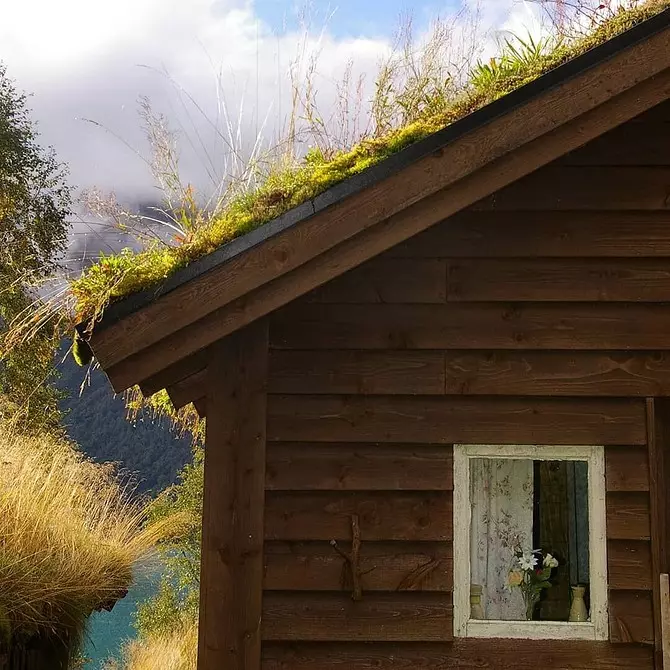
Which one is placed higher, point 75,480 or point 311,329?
point 311,329

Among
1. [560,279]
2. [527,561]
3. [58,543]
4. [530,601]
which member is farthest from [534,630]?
[58,543]

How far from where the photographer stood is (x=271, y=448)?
389 cm

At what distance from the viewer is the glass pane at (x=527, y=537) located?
407 cm

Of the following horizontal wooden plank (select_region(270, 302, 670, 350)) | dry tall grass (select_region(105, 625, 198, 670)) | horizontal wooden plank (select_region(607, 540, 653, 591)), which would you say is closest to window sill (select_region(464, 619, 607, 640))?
horizontal wooden plank (select_region(607, 540, 653, 591))

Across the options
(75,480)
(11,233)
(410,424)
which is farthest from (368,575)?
(11,233)

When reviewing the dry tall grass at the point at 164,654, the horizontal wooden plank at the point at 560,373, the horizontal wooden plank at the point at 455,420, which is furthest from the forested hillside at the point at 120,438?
the horizontal wooden plank at the point at 560,373

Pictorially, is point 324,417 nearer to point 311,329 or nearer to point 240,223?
point 311,329

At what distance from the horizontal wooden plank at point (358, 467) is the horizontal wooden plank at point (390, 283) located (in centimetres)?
76

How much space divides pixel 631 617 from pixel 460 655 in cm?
86

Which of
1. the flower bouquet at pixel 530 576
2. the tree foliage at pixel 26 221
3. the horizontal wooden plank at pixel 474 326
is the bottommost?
the flower bouquet at pixel 530 576

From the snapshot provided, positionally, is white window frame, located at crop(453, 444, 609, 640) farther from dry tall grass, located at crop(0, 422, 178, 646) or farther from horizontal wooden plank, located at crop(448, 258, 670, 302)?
dry tall grass, located at crop(0, 422, 178, 646)

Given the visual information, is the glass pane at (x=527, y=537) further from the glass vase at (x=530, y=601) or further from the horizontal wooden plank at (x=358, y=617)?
the horizontal wooden plank at (x=358, y=617)

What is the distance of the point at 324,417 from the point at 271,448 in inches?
12.3

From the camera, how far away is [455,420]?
12.8 ft
